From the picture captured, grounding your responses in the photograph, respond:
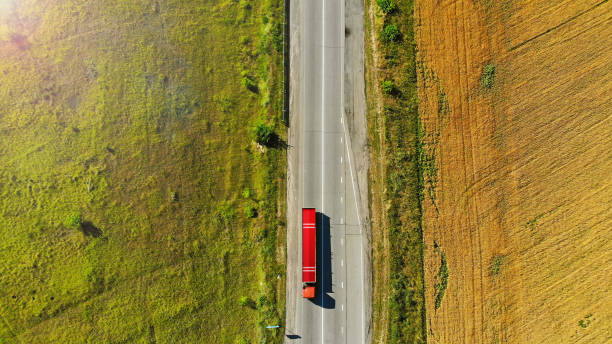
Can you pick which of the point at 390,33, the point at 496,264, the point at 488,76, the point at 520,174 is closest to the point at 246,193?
the point at 390,33

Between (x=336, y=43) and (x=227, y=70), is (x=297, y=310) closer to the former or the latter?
(x=227, y=70)

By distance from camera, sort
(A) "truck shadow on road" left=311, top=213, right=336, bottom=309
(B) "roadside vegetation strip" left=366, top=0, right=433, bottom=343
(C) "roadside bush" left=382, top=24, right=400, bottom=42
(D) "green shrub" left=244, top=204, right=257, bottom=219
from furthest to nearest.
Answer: (C) "roadside bush" left=382, top=24, right=400, bottom=42
(B) "roadside vegetation strip" left=366, top=0, right=433, bottom=343
(A) "truck shadow on road" left=311, top=213, right=336, bottom=309
(D) "green shrub" left=244, top=204, right=257, bottom=219

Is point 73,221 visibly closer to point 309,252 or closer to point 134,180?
point 134,180

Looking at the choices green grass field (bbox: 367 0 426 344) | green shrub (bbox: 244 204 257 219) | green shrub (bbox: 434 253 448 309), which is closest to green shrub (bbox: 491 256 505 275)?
green shrub (bbox: 434 253 448 309)

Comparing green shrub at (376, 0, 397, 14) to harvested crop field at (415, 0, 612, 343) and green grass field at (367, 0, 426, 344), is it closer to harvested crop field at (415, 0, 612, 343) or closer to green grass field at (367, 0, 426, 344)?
green grass field at (367, 0, 426, 344)

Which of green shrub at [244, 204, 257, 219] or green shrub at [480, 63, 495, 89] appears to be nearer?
green shrub at [244, 204, 257, 219]

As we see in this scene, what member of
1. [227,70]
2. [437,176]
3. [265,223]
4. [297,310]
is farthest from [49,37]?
[437,176]

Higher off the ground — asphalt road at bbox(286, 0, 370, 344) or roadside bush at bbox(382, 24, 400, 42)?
roadside bush at bbox(382, 24, 400, 42)

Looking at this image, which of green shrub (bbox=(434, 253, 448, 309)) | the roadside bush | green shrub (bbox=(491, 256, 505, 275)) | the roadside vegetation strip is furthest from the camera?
the roadside bush
